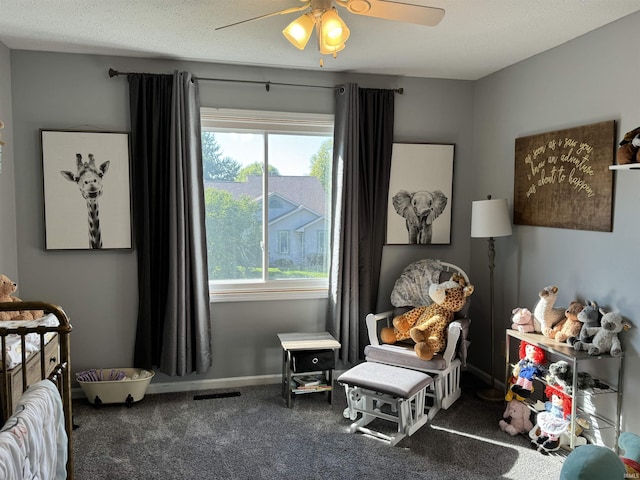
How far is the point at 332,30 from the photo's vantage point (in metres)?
2.17

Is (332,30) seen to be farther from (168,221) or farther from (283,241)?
(283,241)

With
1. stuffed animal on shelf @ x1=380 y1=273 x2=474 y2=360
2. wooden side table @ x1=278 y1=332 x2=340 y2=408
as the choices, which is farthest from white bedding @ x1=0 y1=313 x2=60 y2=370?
stuffed animal on shelf @ x1=380 y1=273 x2=474 y2=360

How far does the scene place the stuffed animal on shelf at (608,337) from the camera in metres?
2.70

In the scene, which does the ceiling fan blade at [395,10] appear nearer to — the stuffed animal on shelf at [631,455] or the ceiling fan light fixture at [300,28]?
the ceiling fan light fixture at [300,28]

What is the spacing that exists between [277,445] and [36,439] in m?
1.75

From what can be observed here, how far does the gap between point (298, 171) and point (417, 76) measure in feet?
3.95

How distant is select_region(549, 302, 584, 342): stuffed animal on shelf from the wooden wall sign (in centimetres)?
46

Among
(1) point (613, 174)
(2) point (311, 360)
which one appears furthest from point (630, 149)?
(2) point (311, 360)

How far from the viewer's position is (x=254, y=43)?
3285 millimetres

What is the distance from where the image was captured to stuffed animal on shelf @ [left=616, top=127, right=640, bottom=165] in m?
2.43

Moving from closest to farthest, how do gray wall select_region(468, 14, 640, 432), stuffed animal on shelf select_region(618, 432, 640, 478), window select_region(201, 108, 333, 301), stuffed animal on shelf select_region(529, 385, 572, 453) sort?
stuffed animal on shelf select_region(618, 432, 640, 478) < gray wall select_region(468, 14, 640, 432) < stuffed animal on shelf select_region(529, 385, 572, 453) < window select_region(201, 108, 333, 301)

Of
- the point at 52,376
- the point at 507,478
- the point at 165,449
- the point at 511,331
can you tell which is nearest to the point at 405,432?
the point at 507,478

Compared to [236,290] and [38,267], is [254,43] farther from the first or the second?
[38,267]

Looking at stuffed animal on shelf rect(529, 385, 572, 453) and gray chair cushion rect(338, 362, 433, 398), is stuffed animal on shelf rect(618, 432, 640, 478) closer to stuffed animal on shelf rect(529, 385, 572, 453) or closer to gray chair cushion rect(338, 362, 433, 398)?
stuffed animal on shelf rect(529, 385, 572, 453)
